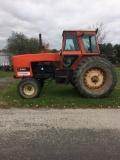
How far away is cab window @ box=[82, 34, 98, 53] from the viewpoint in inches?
412

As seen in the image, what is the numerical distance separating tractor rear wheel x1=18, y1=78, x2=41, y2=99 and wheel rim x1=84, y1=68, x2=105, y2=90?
6.58 feet

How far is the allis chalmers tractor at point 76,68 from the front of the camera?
33.0ft

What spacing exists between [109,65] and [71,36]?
1.95 m

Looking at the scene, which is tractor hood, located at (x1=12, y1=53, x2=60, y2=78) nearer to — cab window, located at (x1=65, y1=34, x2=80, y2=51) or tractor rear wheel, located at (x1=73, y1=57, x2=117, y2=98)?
cab window, located at (x1=65, y1=34, x2=80, y2=51)

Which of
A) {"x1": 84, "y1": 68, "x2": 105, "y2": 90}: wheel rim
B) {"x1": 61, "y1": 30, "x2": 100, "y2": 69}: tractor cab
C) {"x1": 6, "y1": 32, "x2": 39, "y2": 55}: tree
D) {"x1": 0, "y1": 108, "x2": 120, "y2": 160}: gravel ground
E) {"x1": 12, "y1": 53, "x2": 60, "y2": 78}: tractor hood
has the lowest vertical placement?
{"x1": 0, "y1": 108, "x2": 120, "y2": 160}: gravel ground

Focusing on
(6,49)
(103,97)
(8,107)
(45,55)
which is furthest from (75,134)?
(6,49)

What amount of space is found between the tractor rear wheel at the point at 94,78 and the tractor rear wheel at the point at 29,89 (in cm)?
157

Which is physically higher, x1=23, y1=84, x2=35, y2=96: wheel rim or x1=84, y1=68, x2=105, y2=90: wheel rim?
x1=84, y1=68, x2=105, y2=90: wheel rim

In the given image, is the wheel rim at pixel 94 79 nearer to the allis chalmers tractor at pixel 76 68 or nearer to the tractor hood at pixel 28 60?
the allis chalmers tractor at pixel 76 68

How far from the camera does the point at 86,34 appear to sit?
1051 centimetres

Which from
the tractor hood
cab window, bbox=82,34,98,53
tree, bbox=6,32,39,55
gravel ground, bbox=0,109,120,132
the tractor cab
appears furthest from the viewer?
tree, bbox=6,32,39,55

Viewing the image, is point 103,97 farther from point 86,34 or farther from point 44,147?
point 44,147

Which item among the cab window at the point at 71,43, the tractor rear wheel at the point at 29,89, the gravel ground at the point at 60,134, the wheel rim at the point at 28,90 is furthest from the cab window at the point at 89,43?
the gravel ground at the point at 60,134

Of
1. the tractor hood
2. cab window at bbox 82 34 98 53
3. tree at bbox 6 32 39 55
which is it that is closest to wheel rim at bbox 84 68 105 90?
cab window at bbox 82 34 98 53
